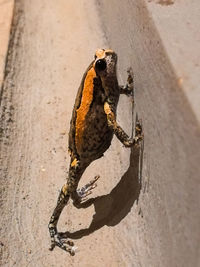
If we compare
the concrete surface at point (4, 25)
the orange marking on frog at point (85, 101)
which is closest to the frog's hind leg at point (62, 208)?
the orange marking on frog at point (85, 101)

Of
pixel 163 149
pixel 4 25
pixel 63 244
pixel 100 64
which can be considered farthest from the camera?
pixel 4 25

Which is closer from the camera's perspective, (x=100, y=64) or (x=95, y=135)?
(x=100, y=64)

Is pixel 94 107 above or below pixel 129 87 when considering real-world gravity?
below

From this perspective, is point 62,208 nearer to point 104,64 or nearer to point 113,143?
point 113,143

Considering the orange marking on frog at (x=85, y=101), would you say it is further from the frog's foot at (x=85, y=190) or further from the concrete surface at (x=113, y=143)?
the frog's foot at (x=85, y=190)

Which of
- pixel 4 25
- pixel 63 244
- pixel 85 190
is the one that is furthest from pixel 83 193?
pixel 4 25

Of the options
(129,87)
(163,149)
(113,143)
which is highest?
(129,87)

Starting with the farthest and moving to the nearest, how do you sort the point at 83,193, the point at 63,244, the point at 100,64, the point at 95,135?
1. the point at 83,193
2. the point at 63,244
3. the point at 95,135
4. the point at 100,64
